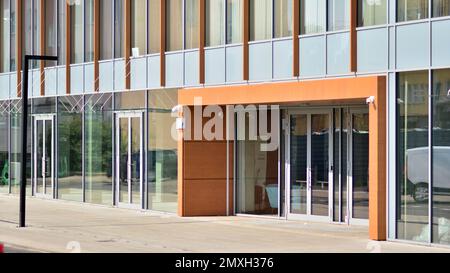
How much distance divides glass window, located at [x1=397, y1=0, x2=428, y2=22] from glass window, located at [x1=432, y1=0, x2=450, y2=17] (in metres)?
0.21

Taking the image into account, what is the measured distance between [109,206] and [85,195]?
1708 mm

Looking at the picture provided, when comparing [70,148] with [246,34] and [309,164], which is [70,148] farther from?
[309,164]

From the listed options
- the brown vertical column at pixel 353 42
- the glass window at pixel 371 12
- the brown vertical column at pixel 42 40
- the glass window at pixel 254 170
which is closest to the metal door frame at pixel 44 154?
the brown vertical column at pixel 42 40

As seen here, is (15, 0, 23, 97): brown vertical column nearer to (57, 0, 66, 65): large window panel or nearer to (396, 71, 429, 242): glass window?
(57, 0, 66, 65): large window panel

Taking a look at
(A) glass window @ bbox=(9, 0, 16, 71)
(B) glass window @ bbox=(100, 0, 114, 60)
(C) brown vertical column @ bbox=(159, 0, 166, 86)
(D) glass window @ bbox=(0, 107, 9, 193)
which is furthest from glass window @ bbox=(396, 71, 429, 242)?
(D) glass window @ bbox=(0, 107, 9, 193)

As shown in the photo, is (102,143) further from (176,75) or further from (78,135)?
(176,75)

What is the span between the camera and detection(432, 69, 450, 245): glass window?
16.4 meters

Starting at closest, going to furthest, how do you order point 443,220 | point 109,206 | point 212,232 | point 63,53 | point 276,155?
point 443,220 < point 212,232 < point 276,155 < point 109,206 < point 63,53

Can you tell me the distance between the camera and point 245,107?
22.6 meters

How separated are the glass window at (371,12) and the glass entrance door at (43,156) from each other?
13735 mm

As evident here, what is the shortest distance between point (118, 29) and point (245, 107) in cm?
558

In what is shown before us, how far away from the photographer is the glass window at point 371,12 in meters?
17.9

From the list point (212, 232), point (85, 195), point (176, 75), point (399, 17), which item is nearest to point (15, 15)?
point (85, 195)

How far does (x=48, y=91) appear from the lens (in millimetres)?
29234
